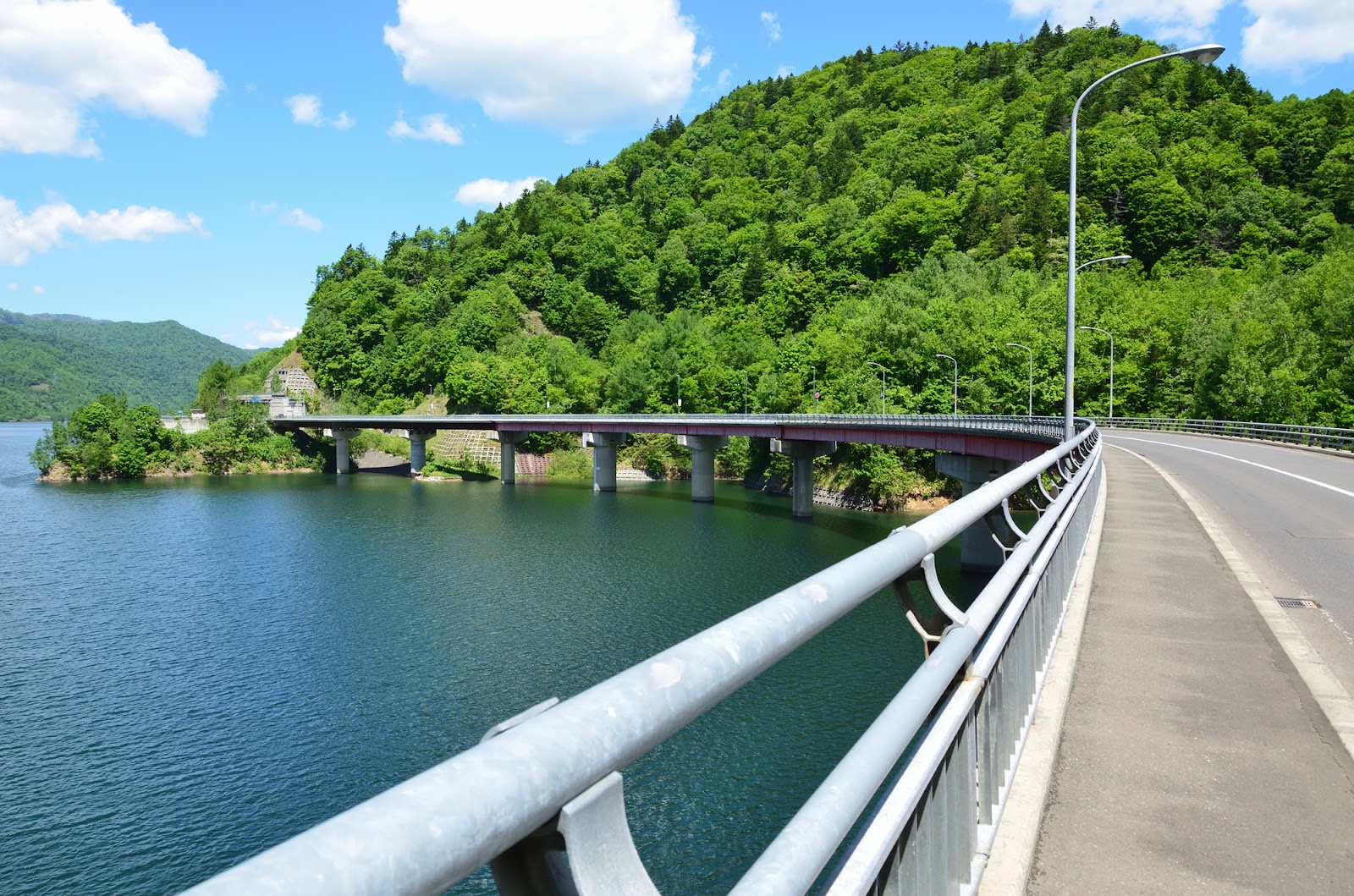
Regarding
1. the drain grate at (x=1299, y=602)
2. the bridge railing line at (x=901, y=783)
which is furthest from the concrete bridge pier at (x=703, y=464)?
the bridge railing line at (x=901, y=783)

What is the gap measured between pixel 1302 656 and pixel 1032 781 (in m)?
4.13

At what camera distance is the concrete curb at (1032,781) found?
3807 millimetres

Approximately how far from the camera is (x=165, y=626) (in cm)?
3119

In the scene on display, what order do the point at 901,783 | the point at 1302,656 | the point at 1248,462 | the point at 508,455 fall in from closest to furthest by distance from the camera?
the point at 901,783
the point at 1302,656
the point at 1248,462
the point at 508,455

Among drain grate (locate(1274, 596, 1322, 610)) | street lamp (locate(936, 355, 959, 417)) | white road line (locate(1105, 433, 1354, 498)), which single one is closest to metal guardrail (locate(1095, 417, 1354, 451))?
white road line (locate(1105, 433, 1354, 498))

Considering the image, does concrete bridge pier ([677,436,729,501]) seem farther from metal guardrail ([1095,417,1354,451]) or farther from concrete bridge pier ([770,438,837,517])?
metal guardrail ([1095,417,1354,451])

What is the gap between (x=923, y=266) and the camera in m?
113

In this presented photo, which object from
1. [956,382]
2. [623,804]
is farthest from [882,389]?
[623,804]

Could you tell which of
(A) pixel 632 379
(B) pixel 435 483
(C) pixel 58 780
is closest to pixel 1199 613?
(C) pixel 58 780

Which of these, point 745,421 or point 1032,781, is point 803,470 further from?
point 1032,781

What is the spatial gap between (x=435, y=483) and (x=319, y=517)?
34.7 metres

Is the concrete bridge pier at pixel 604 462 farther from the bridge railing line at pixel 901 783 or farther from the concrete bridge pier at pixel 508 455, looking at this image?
the bridge railing line at pixel 901 783

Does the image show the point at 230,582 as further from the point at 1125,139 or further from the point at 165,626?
the point at 1125,139

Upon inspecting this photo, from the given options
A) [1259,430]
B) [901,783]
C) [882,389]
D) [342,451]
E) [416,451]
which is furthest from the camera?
[342,451]
